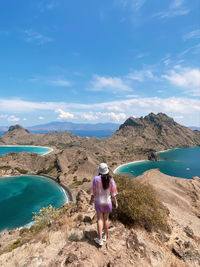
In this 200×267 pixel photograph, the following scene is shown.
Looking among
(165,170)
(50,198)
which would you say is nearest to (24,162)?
(50,198)

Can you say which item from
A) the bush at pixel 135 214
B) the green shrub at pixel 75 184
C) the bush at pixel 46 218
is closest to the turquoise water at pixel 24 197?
the green shrub at pixel 75 184

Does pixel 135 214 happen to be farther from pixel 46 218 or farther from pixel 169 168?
pixel 169 168

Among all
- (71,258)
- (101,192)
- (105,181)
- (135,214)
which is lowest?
(135,214)

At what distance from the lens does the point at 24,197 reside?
281 feet

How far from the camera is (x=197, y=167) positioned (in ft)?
501

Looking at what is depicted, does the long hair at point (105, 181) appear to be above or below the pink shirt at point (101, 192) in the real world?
above

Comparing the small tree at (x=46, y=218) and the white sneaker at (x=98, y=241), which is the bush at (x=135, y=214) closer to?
the white sneaker at (x=98, y=241)

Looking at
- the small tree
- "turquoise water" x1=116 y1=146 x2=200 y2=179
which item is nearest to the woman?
the small tree

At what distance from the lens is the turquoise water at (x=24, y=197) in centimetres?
6193

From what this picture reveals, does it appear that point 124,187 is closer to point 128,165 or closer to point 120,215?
point 120,215

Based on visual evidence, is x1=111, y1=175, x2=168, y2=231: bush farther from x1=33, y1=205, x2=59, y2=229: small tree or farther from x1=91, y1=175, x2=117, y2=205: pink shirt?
x1=33, y1=205, x2=59, y2=229: small tree

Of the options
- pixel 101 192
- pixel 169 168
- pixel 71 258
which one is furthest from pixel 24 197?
pixel 169 168

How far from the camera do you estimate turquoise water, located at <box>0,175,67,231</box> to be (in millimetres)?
61934

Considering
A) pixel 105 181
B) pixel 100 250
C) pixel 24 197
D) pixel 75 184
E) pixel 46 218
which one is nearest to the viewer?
pixel 105 181
